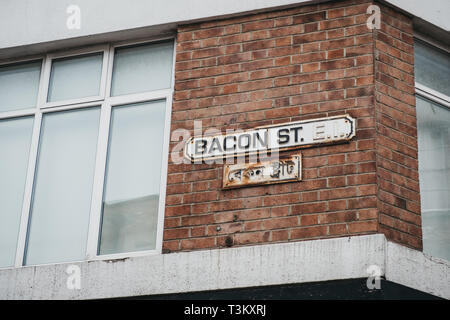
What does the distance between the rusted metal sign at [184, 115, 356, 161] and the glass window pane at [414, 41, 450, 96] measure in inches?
45.2

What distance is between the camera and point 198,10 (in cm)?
782

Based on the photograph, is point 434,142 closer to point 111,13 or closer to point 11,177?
point 111,13

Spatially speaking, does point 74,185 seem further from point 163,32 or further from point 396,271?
point 396,271

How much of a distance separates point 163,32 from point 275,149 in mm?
1722

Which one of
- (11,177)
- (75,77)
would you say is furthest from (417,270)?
(11,177)

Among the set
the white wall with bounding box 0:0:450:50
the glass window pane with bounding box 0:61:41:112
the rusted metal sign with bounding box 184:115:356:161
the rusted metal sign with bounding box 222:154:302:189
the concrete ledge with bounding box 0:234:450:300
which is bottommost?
the concrete ledge with bounding box 0:234:450:300

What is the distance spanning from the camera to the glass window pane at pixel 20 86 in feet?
27.1

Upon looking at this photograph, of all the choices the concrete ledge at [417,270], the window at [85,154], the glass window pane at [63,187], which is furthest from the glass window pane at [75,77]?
the concrete ledge at [417,270]

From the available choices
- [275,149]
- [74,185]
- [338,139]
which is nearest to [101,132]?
[74,185]

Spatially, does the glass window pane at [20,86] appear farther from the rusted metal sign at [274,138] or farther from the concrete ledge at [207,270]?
the rusted metal sign at [274,138]

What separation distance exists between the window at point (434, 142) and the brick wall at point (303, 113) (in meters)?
0.30

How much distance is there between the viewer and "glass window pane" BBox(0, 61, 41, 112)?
8.26 metres

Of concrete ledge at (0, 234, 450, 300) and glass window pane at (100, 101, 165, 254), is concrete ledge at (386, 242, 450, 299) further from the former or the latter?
glass window pane at (100, 101, 165, 254)

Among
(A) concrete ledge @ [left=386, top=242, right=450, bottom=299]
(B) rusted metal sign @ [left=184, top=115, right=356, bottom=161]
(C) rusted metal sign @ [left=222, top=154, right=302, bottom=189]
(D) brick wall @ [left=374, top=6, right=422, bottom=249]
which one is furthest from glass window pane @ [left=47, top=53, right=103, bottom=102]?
(A) concrete ledge @ [left=386, top=242, right=450, bottom=299]
